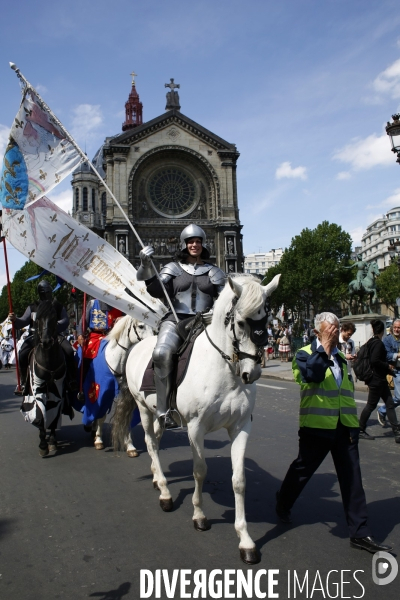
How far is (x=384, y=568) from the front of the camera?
11.6 ft

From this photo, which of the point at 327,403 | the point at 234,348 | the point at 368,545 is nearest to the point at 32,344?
the point at 234,348

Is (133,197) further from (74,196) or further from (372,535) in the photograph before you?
(372,535)

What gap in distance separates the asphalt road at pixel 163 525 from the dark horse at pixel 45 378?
1.63ft

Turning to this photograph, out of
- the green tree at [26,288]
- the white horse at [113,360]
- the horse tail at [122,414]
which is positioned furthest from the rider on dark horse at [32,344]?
the green tree at [26,288]

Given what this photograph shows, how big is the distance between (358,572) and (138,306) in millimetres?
4013

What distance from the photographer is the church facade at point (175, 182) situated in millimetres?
51594

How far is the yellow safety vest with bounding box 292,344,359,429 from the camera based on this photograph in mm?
4043

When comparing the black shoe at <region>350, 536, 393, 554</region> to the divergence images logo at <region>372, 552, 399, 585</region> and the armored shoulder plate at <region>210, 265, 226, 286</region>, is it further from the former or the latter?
the armored shoulder plate at <region>210, 265, 226, 286</region>

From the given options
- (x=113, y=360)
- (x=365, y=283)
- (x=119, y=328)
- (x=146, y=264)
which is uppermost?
(x=365, y=283)

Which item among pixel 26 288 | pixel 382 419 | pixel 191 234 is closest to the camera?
pixel 191 234

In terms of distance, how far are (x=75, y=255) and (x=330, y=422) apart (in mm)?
4034

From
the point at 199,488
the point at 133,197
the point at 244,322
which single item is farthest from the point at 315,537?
the point at 133,197

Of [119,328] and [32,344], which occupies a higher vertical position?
[119,328]

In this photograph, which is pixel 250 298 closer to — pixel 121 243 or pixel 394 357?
pixel 394 357
